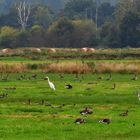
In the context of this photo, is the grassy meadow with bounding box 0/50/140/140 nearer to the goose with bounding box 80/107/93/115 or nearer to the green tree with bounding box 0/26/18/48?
the goose with bounding box 80/107/93/115

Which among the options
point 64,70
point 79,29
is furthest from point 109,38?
point 64,70

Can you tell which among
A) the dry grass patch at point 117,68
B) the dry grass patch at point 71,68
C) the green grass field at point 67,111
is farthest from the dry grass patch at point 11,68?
the green grass field at point 67,111

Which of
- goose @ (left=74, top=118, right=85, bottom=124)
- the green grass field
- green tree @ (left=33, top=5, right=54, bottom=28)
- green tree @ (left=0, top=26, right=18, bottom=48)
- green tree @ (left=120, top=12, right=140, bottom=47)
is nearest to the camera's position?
the green grass field

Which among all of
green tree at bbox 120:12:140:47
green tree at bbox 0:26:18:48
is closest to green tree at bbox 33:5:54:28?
green tree at bbox 0:26:18:48

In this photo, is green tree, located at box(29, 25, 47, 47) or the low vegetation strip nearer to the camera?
the low vegetation strip

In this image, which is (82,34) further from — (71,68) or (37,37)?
(71,68)

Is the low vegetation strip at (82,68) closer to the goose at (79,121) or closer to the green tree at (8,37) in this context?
the goose at (79,121)

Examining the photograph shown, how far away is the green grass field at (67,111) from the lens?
21.1m

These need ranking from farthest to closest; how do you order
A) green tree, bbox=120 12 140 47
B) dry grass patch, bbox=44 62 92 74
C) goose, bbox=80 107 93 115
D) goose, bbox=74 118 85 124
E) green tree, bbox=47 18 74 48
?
green tree, bbox=47 18 74 48 < green tree, bbox=120 12 140 47 < dry grass patch, bbox=44 62 92 74 < goose, bbox=80 107 93 115 < goose, bbox=74 118 85 124

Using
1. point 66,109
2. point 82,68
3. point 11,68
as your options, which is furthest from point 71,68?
point 66,109

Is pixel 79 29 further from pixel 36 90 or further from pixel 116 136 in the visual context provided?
pixel 116 136

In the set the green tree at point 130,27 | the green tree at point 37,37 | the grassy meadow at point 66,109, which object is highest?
the grassy meadow at point 66,109

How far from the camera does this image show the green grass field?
2106cm

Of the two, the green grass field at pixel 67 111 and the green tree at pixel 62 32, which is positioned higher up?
the green grass field at pixel 67 111
